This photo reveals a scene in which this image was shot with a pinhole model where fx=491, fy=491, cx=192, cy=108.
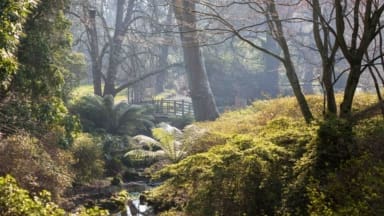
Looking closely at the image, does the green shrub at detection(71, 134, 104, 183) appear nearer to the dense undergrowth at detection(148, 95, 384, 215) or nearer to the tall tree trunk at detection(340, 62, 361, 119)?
the dense undergrowth at detection(148, 95, 384, 215)

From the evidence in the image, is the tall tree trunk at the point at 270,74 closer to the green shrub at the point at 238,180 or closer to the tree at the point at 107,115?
the tree at the point at 107,115

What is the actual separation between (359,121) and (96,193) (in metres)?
6.78

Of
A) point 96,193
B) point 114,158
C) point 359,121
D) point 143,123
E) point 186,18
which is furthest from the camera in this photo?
point 143,123

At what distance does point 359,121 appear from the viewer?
8.19 meters

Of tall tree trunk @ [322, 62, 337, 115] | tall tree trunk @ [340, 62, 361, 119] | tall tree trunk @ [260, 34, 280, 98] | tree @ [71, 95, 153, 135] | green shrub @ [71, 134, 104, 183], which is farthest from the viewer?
tall tree trunk @ [260, 34, 280, 98]

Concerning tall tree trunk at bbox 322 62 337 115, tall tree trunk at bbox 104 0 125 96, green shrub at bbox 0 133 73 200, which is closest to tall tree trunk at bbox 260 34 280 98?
→ tall tree trunk at bbox 104 0 125 96

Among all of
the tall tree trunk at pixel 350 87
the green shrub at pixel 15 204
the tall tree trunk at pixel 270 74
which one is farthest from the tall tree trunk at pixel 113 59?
the green shrub at pixel 15 204

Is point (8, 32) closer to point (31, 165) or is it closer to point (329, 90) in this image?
point (31, 165)

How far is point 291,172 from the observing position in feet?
22.2

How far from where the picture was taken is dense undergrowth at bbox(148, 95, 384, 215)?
5.58 metres

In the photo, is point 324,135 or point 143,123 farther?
point 143,123

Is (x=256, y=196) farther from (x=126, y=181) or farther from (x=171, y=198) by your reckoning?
(x=126, y=181)

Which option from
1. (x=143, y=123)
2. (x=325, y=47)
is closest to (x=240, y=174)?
(x=325, y=47)

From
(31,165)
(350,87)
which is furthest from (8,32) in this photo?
(350,87)
